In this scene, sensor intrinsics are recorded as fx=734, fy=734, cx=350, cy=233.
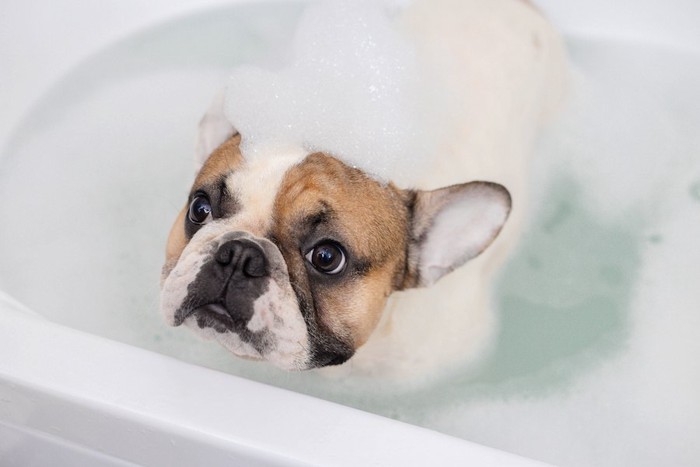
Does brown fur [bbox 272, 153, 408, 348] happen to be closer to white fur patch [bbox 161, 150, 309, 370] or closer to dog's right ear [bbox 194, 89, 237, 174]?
white fur patch [bbox 161, 150, 309, 370]

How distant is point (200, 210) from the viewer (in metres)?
1.53

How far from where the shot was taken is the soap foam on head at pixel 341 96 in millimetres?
1634

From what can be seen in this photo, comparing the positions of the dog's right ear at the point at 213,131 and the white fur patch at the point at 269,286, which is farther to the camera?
the dog's right ear at the point at 213,131

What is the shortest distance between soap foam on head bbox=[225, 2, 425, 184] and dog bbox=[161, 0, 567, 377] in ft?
0.21

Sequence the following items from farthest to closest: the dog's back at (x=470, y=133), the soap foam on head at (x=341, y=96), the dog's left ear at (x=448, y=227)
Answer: the dog's back at (x=470, y=133)
the soap foam on head at (x=341, y=96)
the dog's left ear at (x=448, y=227)

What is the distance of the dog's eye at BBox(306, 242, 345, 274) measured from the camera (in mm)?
1444

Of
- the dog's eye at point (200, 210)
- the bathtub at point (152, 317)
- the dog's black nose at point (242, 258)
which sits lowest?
the bathtub at point (152, 317)

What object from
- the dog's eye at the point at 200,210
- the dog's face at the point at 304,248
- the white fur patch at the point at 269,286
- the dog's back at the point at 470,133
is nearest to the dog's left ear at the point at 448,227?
the dog's face at the point at 304,248

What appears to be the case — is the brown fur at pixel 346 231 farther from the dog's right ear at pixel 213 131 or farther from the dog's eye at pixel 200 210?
the dog's right ear at pixel 213 131

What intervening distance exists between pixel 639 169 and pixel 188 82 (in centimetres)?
150

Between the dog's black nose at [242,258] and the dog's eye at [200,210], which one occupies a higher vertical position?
the dog's black nose at [242,258]

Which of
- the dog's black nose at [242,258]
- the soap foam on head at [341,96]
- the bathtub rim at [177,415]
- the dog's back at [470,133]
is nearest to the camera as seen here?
the bathtub rim at [177,415]

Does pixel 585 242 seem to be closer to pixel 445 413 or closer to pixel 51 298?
pixel 445 413

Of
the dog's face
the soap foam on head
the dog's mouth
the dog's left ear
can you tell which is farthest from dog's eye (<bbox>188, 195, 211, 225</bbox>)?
the dog's left ear
